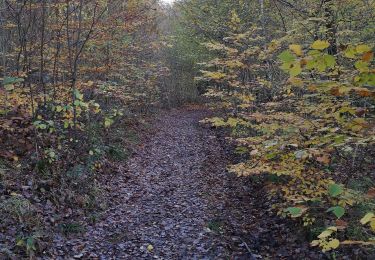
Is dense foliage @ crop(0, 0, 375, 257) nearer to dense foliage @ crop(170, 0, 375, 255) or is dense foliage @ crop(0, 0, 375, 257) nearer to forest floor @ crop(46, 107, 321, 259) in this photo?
dense foliage @ crop(170, 0, 375, 255)

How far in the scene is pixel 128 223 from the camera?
738 centimetres

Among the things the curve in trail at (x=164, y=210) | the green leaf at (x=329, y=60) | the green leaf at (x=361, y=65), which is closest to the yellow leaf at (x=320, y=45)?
the green leaf at (x=329, y=60)

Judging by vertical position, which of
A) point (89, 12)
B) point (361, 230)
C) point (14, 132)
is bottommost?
point (361, 230)

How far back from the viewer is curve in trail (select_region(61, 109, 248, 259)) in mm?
6336

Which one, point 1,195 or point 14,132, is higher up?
point 14,132

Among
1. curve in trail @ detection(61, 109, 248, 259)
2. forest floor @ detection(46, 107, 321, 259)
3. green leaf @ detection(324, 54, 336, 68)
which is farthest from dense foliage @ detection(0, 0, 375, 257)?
curve in trail @ detection(61, 109, 248, 259)

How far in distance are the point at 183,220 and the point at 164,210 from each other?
0.69 m

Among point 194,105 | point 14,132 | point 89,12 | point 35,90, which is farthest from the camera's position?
point 194,105

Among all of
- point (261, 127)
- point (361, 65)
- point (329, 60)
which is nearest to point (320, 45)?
point (329, 60)

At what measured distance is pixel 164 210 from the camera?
322 inches

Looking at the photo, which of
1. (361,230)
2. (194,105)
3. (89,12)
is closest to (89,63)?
(89,12)

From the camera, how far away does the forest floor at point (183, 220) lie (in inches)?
245

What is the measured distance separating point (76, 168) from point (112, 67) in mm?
6088

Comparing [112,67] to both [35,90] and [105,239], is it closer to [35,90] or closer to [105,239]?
[35,90]
